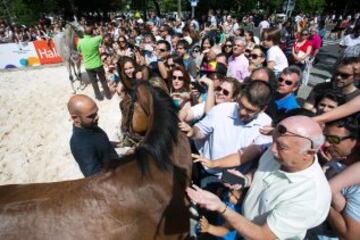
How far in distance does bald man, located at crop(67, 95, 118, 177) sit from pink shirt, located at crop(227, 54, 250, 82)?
3.30m

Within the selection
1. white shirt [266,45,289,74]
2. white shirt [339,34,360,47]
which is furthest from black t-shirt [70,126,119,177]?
white shirt [339,34,360,47]

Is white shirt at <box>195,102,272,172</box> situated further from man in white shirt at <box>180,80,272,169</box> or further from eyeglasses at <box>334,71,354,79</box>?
eyeglasses at <box>334,71,354,79</box>

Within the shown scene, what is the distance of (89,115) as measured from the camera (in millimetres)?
2389

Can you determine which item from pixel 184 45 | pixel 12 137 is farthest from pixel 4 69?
pixel 184 45

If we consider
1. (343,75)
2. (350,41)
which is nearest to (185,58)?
(343,75)

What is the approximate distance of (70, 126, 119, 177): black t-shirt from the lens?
2385 millimetres

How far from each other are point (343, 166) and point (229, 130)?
1036mm

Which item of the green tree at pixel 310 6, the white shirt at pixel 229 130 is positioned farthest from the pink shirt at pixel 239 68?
the green tree at pixel 310 6

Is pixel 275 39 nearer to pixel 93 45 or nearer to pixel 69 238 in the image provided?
pixel 93 45

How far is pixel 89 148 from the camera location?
241cm

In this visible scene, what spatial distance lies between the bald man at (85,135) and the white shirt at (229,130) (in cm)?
107

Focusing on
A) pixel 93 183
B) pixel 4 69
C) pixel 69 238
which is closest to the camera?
pixel 69 238

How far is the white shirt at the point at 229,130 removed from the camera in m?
2.51

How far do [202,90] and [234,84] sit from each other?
1.11 meters
